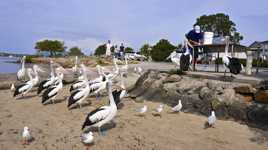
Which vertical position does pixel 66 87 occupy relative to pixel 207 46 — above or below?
below

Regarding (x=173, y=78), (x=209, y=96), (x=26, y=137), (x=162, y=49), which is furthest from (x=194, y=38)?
(x=162, y=49)

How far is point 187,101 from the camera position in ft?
35.6

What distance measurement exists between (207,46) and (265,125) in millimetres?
7559

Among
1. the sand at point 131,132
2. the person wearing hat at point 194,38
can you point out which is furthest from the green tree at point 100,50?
the sand at point 131,132

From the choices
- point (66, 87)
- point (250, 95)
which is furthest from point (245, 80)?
point (66, 87)

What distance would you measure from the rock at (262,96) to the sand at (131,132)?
0.99 meters

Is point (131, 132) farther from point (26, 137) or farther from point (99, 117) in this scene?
point (26, 137)

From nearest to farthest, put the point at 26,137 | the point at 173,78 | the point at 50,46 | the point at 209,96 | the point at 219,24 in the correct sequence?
the point at 26,137 < the point at 209,96 < the point at 173,78 < the point at 219,24 < the point at 50,46

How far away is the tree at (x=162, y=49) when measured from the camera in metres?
44.4

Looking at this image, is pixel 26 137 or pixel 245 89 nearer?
pixel 26 137

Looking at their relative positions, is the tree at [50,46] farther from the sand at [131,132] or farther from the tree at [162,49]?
the sand at [131,132]

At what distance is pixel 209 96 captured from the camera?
10047mm

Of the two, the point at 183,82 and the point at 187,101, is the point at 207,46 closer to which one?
the point at 183,82

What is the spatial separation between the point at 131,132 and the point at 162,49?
38.0 metres
